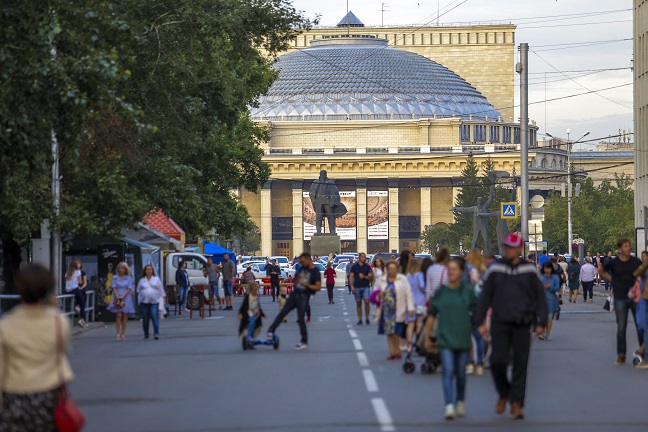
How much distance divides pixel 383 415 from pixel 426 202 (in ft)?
488

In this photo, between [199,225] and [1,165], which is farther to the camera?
[199,225]

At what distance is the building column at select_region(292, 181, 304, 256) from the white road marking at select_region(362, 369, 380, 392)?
142 m

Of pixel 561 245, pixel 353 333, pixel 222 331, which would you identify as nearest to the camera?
pixel 353 333

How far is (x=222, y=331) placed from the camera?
31.9 m

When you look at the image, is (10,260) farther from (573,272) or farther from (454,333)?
(454,333)

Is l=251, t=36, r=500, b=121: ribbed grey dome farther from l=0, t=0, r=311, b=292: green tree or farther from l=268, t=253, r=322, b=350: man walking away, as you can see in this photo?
l=268, t=253, r=322, b=350: man walking away

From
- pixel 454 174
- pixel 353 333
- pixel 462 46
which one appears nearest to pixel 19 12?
pixel 353 333

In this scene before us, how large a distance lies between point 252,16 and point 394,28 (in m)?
168

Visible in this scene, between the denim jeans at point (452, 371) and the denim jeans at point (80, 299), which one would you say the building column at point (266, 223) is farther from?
the denim jeans at point (452, 371)

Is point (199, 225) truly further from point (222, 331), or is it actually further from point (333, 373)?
point (333, 373)

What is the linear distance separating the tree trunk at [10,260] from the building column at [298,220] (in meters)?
124

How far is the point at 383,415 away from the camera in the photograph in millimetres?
14406

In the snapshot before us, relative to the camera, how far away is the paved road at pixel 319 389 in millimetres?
13961

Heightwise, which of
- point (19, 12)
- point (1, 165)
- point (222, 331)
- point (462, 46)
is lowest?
point (222, 331)
